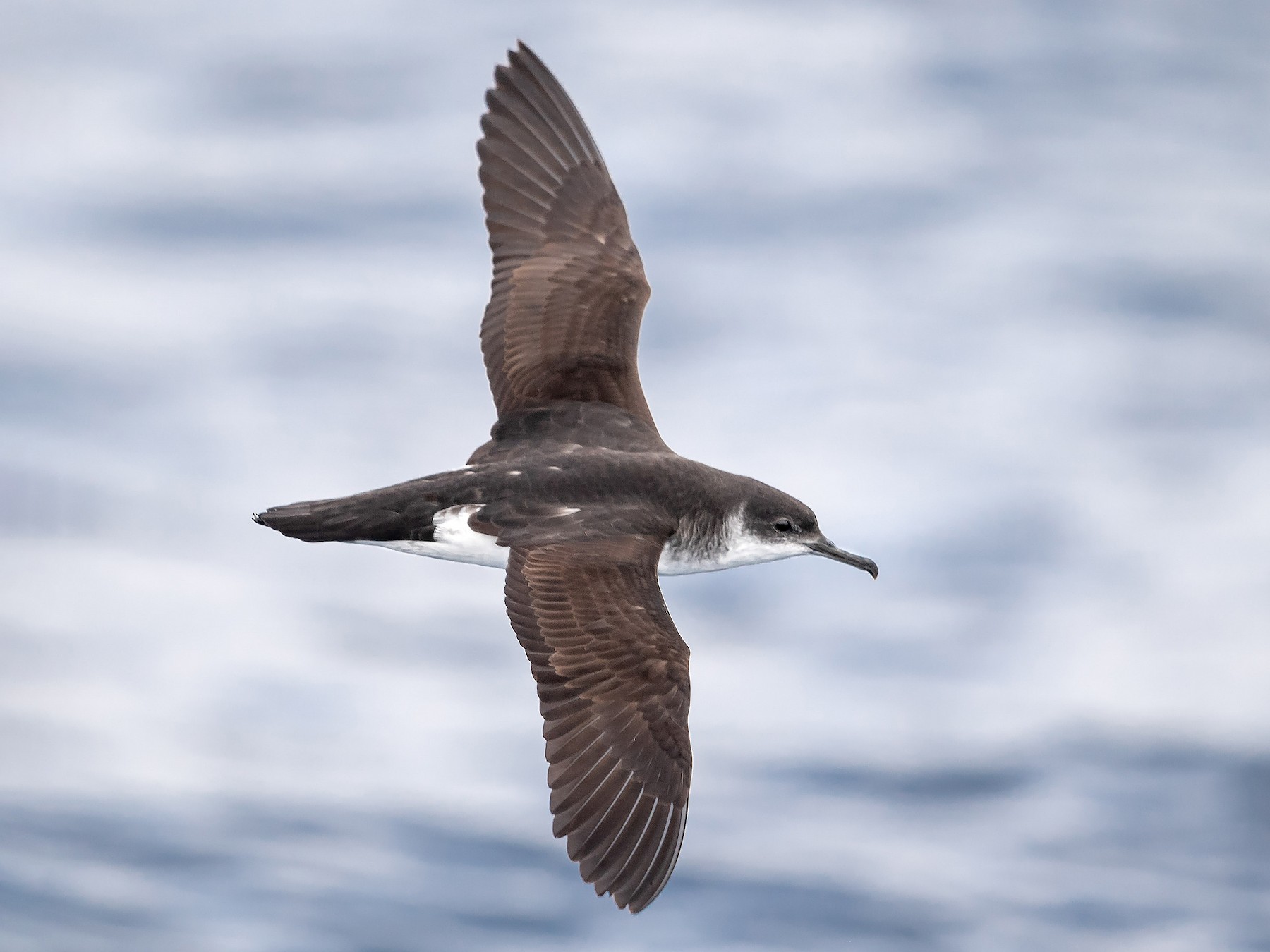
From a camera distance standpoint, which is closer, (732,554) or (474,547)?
(474,547)

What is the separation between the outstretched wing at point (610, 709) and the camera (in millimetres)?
8422

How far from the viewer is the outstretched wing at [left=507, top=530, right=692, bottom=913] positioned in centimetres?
842

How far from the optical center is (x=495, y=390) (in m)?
10.7

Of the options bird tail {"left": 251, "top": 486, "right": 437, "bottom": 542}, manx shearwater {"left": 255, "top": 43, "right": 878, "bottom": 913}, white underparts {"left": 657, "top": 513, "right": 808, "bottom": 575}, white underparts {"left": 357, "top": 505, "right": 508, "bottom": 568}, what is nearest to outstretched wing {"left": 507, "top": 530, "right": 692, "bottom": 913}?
manx shearwater {"left": 255, "top": 43, "right": 878, "bottom": 913}

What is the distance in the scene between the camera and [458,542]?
9453 millimetres

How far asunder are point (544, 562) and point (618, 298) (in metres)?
2.36

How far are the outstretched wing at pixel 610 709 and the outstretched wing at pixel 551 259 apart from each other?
180cm

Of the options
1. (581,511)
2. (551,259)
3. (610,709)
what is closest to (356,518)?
(581,511)

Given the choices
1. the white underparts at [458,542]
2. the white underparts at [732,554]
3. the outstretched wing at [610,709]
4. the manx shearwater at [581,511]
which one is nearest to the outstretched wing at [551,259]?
the manx shearwater at [581,511]

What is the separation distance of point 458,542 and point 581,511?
650mm

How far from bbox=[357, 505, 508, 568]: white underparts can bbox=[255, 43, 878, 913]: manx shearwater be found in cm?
1

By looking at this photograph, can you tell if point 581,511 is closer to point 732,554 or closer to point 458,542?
point 458,542

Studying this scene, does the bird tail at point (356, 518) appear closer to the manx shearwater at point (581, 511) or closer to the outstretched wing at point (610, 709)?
the manx shearwater at point (581, 511)

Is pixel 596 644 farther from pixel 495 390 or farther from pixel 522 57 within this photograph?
pixel 522 57
